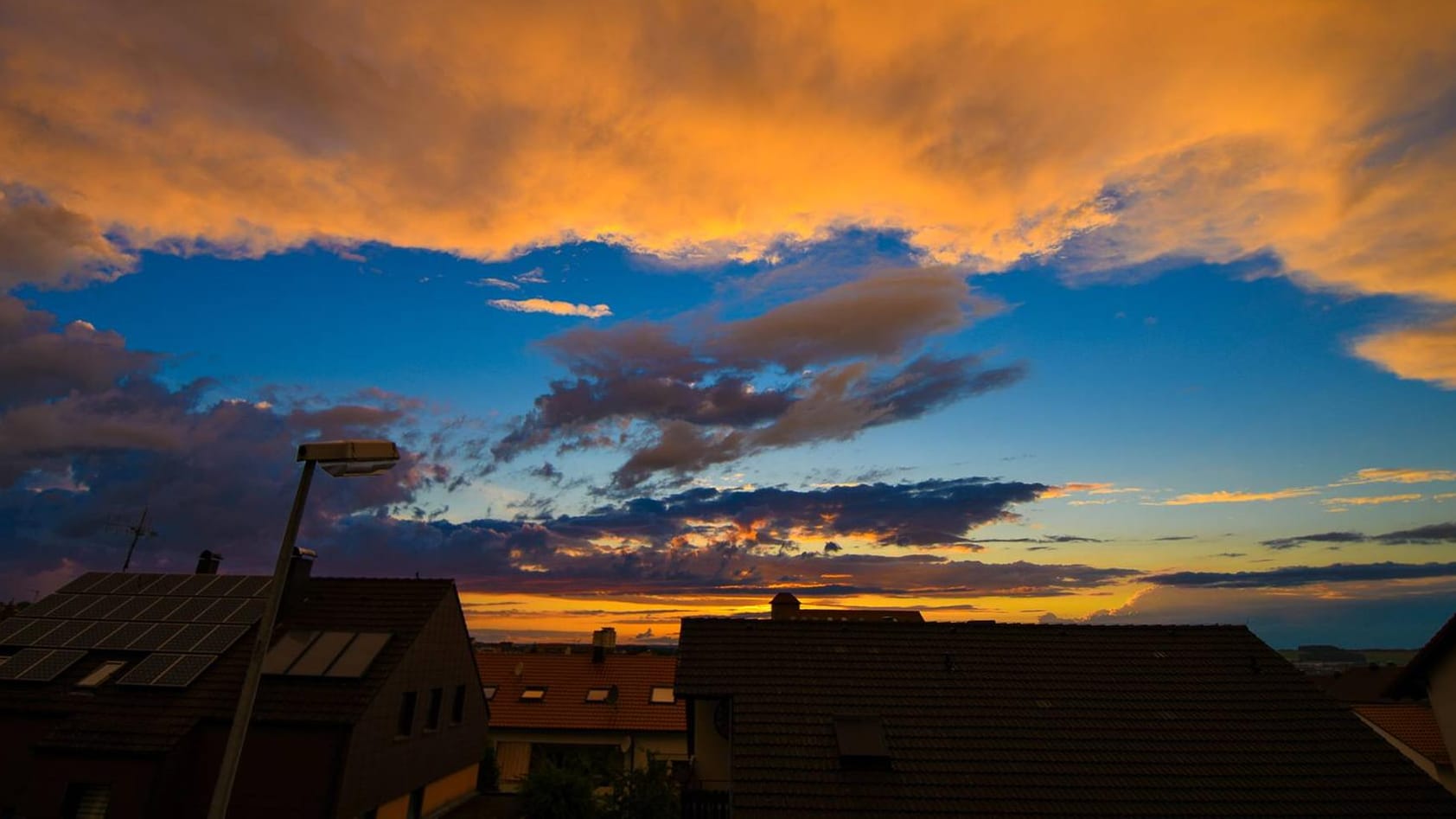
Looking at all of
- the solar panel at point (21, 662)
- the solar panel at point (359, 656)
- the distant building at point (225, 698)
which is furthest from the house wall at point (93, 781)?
the solar panel at point (359, 656)

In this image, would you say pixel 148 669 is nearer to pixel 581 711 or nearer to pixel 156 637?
pixel 156 637

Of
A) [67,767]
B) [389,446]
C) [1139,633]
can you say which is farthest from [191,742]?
[1139,633]

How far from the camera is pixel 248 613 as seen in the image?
2164 cm

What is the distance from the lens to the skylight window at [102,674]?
61.7 ft

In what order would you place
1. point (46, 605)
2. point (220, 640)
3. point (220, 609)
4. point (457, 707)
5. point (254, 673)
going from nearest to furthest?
1. point (254, 673)
2. point (220, 640)
3. point (220, 609)
4. point (46, 605)
5. point (457, 707)

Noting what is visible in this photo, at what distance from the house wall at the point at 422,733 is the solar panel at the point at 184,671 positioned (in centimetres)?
543

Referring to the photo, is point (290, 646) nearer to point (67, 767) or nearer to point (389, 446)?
point (67, 767)

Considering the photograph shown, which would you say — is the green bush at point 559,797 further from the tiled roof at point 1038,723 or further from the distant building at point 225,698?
the distant building at point 225,698

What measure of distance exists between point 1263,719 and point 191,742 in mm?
29158

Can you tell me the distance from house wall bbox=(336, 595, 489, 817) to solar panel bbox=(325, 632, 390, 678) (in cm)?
82

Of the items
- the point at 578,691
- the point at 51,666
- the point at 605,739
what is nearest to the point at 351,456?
the point at 51,666

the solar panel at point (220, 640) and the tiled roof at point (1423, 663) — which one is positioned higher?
the solar panel at point (220, 640)

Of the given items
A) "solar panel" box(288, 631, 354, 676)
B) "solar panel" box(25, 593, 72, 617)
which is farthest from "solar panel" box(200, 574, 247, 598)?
"solar panel" box(288, 631, 354, 676)

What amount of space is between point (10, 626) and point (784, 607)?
2823 cm
